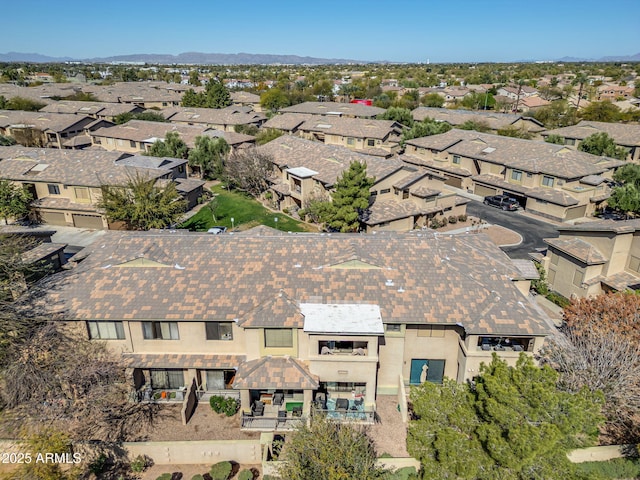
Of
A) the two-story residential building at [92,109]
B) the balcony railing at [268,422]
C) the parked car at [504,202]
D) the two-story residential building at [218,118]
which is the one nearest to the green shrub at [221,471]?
the balcony railing at [268,422]

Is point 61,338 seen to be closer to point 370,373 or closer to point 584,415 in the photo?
point 370,373

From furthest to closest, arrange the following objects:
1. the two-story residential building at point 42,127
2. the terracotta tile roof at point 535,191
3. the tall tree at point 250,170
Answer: the two-story residential building at point 42,127
the tall tree at point 250,170
the terracotta tile roof at point 535,191

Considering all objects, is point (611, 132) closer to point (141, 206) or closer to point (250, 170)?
point (250, 170)

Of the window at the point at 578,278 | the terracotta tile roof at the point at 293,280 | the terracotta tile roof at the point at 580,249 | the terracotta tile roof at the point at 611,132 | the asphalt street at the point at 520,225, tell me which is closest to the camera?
the terracotta tile roof at the point at 293,280

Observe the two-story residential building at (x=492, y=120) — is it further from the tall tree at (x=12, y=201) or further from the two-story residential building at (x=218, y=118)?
the tall tree at (x=12, y=201)

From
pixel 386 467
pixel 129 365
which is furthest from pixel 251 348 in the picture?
pixel 386 467

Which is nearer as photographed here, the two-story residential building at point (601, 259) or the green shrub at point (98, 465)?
the green shrub at point (98, 465)
